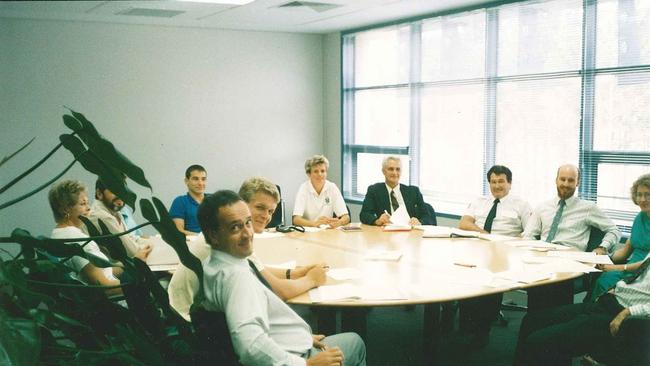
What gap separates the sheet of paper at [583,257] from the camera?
3.62m

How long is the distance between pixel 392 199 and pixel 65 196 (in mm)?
2940

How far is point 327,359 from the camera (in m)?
2.20

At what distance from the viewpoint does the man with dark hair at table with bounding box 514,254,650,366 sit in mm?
2801

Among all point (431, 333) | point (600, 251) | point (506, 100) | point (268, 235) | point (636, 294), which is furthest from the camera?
point (506, 100)

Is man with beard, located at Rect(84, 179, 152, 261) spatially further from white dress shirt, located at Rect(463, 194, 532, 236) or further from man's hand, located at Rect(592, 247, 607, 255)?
man's hand, located at Rect(592, 247, 607, 255)

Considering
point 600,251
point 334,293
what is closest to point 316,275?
point 334,293

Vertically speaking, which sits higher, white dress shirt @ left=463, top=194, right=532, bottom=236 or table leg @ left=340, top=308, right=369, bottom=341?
white dress shirt @ left=463, top=194, right=532, bottom=236

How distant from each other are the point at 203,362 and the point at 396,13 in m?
5.17

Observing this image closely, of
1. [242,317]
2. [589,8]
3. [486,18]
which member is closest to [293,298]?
[242,317]

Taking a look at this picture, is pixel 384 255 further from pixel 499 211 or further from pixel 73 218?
pixel 73 218

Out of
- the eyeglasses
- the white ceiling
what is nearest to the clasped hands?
the eyeglasses

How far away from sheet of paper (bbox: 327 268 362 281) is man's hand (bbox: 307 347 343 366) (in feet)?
3.11

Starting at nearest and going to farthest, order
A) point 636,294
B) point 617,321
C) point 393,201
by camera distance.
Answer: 1. point 617,321
2. point 636,294
3. point 393,201

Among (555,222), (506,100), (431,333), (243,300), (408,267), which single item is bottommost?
(431,333)
